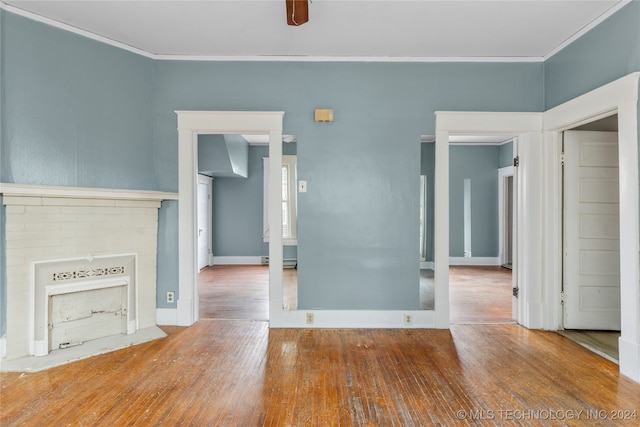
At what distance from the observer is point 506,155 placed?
24.0ft

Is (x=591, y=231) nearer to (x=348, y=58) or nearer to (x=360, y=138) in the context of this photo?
(x=360, y=138)

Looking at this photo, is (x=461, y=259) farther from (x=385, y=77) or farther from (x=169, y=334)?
(x=169, y=334)

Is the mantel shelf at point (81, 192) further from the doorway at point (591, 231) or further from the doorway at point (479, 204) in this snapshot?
the doorway at point (479, 204)

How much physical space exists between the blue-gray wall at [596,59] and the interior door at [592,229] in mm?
520

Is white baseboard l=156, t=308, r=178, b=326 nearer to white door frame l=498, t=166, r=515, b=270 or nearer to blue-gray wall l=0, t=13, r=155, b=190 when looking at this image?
blue-gray wall l=0, t=13, r=155, b=190

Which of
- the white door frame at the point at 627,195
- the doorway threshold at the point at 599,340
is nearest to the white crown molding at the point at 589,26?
the white door frame at the point at 627,195

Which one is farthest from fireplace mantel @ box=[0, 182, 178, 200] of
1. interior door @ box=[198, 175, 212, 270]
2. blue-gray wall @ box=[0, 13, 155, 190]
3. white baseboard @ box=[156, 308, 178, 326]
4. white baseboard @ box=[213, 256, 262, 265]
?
white baseboard @ box=[213, 256, 262, 265]

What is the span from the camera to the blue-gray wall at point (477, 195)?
7559mm

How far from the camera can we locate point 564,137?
135 inches

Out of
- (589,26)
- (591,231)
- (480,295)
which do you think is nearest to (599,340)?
(591,231)

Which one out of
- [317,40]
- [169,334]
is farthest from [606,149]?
[169,334]

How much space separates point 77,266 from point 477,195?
7.32 meters

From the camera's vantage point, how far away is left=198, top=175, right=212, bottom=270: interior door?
7117mm

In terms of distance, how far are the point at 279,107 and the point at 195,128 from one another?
91 cm
